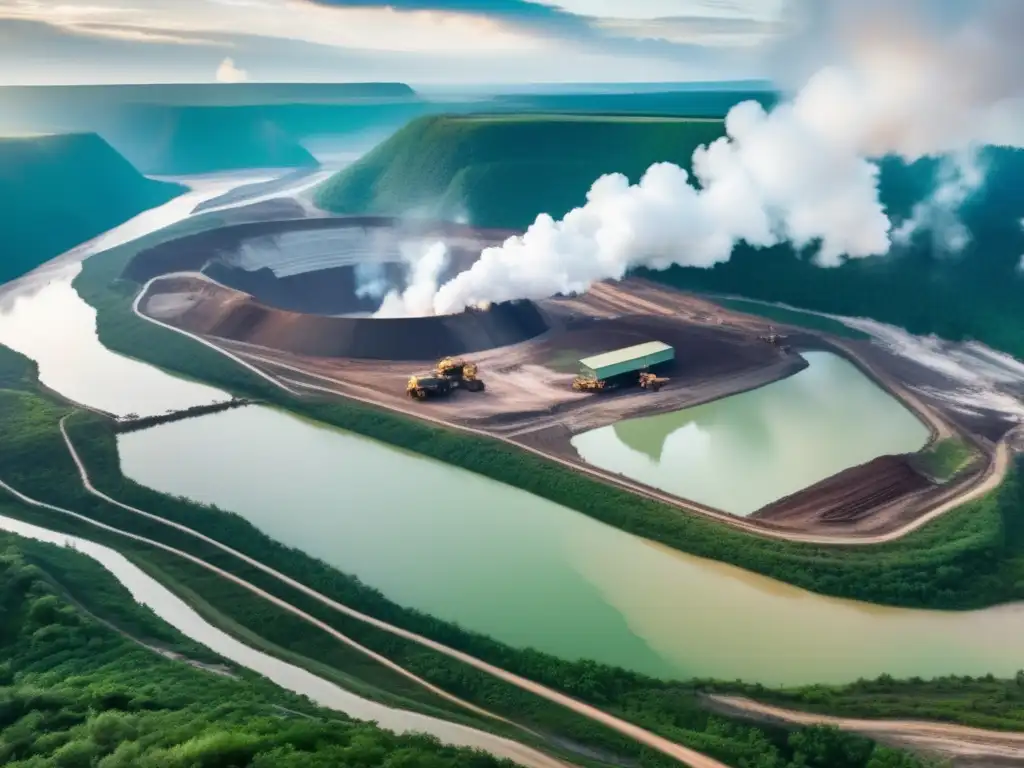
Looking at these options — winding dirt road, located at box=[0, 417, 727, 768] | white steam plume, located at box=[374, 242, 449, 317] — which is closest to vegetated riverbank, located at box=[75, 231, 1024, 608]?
winding dirt road, located at box=[0, 417, 727, 768]

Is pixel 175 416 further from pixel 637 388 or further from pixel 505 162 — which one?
pixel 505 162

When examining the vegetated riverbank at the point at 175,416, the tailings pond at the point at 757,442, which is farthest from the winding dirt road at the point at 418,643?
the tailings pond at the point at 757,442

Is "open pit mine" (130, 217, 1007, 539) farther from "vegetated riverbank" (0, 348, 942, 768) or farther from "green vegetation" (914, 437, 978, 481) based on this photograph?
"vegetated riverbank" (0, 348, 942, 768)

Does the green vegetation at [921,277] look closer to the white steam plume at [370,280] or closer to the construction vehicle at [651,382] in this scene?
the construction vehicle at [651,382]


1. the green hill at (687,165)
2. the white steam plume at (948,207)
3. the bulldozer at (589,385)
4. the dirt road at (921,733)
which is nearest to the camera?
the dirt road at (921,733)

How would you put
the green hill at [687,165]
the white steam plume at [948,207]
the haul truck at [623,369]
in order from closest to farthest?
1. the haul truck at [623,369]
2. the green hill at [687,165]
3. the white steam plume at [948,207]

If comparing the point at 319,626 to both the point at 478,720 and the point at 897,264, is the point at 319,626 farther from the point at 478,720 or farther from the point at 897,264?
the point at 897,264
